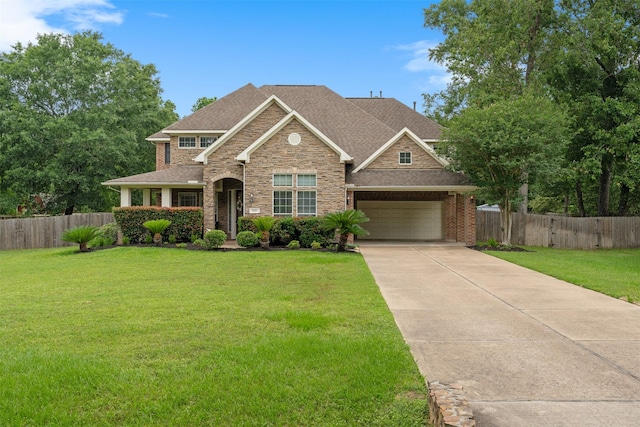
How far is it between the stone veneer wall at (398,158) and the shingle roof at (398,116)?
322 centimetres

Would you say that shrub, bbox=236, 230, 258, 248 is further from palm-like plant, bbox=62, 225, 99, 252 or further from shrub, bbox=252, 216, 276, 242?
palm-like plant, bbox=62, 225, 99, 252

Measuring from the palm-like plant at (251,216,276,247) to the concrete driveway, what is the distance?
7.69 metres

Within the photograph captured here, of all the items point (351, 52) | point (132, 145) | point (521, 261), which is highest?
point (351, 52)

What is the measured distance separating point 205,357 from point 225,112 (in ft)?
67.9

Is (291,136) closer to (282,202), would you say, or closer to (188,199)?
(282,202)

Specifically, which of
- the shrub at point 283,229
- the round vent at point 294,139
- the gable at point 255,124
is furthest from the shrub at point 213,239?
the round vent at point 294,139

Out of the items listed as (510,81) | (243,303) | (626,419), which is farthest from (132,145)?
(626,419)

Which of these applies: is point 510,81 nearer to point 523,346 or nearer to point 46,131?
point 523,346

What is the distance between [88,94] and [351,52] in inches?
693

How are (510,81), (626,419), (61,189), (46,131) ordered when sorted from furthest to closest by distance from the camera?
1. (61,189)
2. (46,131)
3. (510,81)
4. (626,419)

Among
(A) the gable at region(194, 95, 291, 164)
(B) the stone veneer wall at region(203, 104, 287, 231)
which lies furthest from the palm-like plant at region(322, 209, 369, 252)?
(A) the gable at region(194, 95, 291, 164)

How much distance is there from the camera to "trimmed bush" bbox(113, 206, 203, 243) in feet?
65.3

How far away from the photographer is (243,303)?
8383 millimetres

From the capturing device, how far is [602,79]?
2367 centimetres
